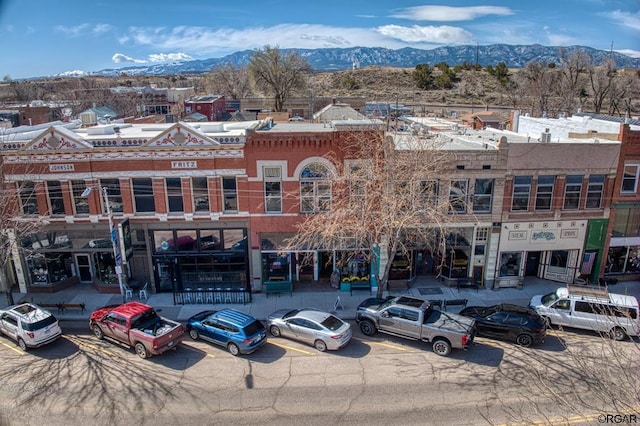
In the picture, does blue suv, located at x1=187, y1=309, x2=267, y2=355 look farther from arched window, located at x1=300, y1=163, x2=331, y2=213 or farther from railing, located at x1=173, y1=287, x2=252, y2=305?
arched window, located at x1=300, y1=163, x2=331, y2=213

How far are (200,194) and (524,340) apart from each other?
17.1m

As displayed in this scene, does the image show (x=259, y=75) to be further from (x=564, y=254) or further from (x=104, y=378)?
(x=104, y=378)

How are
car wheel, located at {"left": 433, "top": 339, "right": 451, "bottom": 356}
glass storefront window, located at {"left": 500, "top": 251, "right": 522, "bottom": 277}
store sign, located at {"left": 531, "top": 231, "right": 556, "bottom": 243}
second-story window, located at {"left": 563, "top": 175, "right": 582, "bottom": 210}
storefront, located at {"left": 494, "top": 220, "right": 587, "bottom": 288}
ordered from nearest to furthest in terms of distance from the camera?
car wheel, located at {"left": 433, "top": 339, "right": 451, "bottom": 356}, second-story window, located at {"left": 563, "top": 175, "right": 582, "bottom": 210}, storefront, located at {"left": 494, "top": 220, "right": 587, "bottom": 288}, store sign, located at {"left": 531, "top": 231, "right": 556, "bottom": 243}, glass storefront window, located at {"left": 500, "top": 251, "right": 522, "bottom": 277}

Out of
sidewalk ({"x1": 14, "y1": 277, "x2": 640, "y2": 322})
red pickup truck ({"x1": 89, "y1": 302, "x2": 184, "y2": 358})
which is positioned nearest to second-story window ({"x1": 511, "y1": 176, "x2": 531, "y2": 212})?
sidewalk ({"x1": 14, "y1": 277, "x2": 640, "y2": 322})

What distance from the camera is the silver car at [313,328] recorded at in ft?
59.2

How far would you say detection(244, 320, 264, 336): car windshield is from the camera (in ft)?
58.3

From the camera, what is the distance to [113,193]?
23.8 metres

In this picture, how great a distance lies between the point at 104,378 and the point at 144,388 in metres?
1.87

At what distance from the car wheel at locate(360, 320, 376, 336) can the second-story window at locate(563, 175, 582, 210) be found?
527 inches

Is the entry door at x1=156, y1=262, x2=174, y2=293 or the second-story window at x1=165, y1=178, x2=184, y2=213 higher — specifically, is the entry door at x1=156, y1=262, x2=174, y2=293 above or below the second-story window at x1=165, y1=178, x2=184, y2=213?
below

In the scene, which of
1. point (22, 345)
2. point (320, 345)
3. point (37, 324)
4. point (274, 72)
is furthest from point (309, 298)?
point (274, 72)

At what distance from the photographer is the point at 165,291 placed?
24.8 metres

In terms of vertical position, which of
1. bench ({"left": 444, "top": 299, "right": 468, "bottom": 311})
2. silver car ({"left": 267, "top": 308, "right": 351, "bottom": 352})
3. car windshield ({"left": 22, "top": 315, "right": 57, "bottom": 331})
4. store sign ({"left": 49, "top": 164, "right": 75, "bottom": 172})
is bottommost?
bench ({"left": 444, "top": 299, "right": 468, "bottom": 311})

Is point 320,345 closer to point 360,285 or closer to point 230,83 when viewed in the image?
point 360,285
